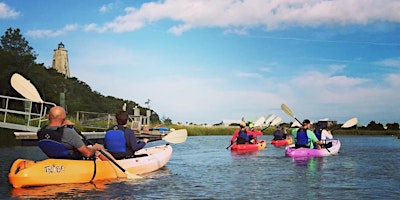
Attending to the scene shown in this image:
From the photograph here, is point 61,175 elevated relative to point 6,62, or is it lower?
lower

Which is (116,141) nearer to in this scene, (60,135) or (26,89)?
(60,135)

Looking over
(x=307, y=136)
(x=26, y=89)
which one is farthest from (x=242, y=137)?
(x=26, y=89)

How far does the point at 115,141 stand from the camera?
35.3 feet

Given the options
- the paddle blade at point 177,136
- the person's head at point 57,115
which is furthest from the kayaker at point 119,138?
the paddle blade at point 177,136

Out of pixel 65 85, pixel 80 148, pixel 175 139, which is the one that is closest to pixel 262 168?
pixel 175 139

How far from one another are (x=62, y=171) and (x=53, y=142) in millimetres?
660

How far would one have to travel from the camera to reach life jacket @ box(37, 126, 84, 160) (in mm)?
8984

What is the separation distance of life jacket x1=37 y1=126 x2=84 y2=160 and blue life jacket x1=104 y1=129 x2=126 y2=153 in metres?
1.45

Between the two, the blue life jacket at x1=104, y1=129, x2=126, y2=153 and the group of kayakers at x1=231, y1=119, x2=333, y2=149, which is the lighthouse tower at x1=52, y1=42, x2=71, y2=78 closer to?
the group of kayakers at x1=231, y1=119, x2=333, y2=149

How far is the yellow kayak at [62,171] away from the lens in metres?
8.89

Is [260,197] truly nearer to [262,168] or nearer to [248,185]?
[248,185]

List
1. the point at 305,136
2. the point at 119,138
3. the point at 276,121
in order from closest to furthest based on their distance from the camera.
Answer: the point at 119,138, the point at 305,136, the point at 276,121

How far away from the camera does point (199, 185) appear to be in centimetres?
1005

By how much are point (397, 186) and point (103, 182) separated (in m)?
6.22
